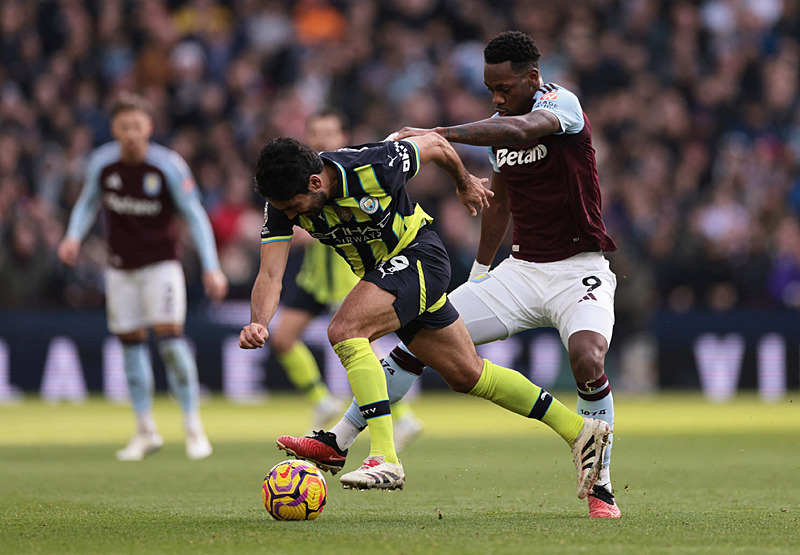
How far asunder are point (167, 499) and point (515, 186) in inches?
98.7

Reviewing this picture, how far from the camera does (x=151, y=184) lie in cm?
973

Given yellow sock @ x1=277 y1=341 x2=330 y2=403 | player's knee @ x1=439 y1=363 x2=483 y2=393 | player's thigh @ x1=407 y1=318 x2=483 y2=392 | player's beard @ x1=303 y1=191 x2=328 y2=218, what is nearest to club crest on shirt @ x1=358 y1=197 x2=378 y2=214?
player's beard @ x1=303 y1=191 x2=328 y2=218

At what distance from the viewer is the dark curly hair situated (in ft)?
18.6

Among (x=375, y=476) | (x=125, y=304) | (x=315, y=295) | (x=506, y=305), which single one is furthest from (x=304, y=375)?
(x=375, y=476)

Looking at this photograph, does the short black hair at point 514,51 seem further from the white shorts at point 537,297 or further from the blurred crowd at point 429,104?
the blurred crowd at point 429,104

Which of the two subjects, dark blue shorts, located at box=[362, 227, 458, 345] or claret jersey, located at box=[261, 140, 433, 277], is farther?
dark blue shorts, located at box=[362, 227, 458, 345]

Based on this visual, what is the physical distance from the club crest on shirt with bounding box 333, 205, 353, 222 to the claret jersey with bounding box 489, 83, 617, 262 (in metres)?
1.06

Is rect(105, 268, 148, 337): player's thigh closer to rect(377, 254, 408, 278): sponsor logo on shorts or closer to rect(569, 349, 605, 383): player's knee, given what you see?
rect(377, 254, 408, 278): sponsor logo on shorts

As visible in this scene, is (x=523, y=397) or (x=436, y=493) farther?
(x=436, y=493)

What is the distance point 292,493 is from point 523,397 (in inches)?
54.3

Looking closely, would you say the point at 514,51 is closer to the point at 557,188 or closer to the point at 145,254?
the point at 557,188

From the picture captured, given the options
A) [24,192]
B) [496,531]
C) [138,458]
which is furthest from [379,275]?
[24,192]

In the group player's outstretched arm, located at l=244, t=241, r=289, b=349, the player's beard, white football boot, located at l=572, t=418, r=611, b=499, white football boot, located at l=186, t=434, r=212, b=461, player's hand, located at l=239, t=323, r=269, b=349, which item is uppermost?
the player's beard

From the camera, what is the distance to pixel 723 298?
626 inches
